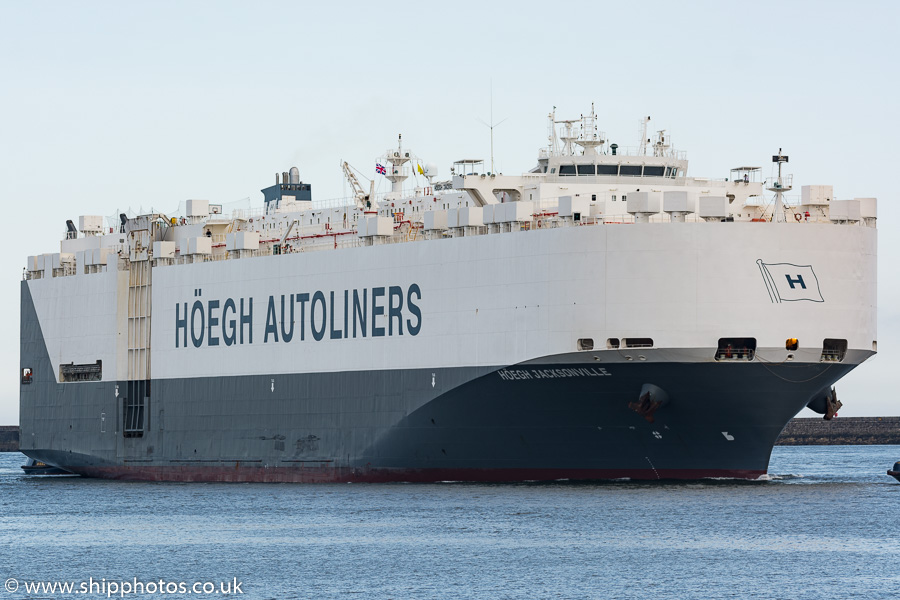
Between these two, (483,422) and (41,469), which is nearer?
(483,422)

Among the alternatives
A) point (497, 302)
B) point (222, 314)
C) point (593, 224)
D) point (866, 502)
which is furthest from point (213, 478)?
point (866, 502)

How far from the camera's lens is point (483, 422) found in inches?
1881

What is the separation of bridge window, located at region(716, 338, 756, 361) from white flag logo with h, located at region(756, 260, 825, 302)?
1.42m

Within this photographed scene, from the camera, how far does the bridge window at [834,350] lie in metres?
45.5

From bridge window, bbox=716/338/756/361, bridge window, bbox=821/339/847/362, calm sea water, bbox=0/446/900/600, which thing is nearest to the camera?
calm sea water, bbox=0/446/900/600

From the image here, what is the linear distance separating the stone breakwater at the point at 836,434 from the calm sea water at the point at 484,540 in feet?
246

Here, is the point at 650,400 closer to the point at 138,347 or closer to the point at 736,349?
the point at 736,349

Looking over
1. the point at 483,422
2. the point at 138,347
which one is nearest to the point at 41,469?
the point at 138,347

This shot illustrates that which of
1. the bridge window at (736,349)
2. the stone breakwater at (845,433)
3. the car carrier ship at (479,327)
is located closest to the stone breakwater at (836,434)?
the stone breakwater at (845,433)

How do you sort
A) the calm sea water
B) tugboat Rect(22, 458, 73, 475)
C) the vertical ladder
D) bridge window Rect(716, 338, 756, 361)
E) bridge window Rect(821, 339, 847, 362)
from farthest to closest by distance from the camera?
1. tugboat Rect(22, 458, 73, 475)
2. the vertical ladder
3. bridge window Rect(821, 339, 847, 362)
4. bridge window Rect(716, 338, 756, 361)
5. the calm sea water

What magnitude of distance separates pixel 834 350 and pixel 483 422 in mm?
10449

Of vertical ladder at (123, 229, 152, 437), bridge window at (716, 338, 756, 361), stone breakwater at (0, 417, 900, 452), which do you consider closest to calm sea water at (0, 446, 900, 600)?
bridge window at (716, 338, 756, 361)

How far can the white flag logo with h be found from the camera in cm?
4469

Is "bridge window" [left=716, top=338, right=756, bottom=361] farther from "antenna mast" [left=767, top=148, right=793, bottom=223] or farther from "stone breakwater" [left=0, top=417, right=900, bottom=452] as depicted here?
"stone breakwater" [left=0, top=417, right=900, bottom=452]
